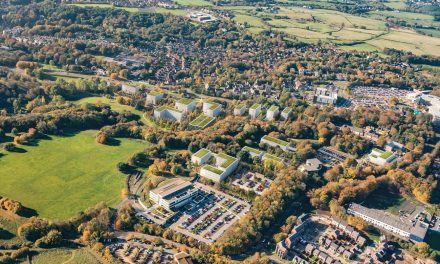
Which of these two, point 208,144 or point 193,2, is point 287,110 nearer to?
point 208,144

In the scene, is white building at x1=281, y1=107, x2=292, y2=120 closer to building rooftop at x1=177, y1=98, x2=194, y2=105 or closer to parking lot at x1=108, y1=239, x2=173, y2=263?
building rooftop at x1=177, y1=98, x2=194, y2=105

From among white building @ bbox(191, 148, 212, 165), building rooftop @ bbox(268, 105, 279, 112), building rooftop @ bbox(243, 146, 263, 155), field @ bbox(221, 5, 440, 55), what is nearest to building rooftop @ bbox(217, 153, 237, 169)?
white building @ bbox(191, 148, 212, 165)

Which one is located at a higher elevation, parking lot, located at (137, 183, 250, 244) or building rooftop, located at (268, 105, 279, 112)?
building rooftop, located at (268, 105, 279, 112)

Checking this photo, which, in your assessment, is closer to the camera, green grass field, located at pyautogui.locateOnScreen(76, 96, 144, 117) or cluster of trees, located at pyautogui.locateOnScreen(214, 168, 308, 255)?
cluster of trees, located at pyautogui.locateOnScreen(214, 168, 308, 255)

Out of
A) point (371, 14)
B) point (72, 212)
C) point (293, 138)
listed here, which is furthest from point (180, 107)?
point (371, 14)

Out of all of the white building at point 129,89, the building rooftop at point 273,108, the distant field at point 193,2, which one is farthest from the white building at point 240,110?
Result: the distant field at point 193,2

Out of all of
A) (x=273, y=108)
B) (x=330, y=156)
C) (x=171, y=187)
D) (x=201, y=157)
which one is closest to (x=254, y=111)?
(x=273, y=108)

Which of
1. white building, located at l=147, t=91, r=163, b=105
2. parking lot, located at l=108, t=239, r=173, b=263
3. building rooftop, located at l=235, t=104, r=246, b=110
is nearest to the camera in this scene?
parking lot, located at l=108, t=239, r=173, b=263

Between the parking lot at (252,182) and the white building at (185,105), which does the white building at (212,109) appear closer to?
the white building at (185,105)
